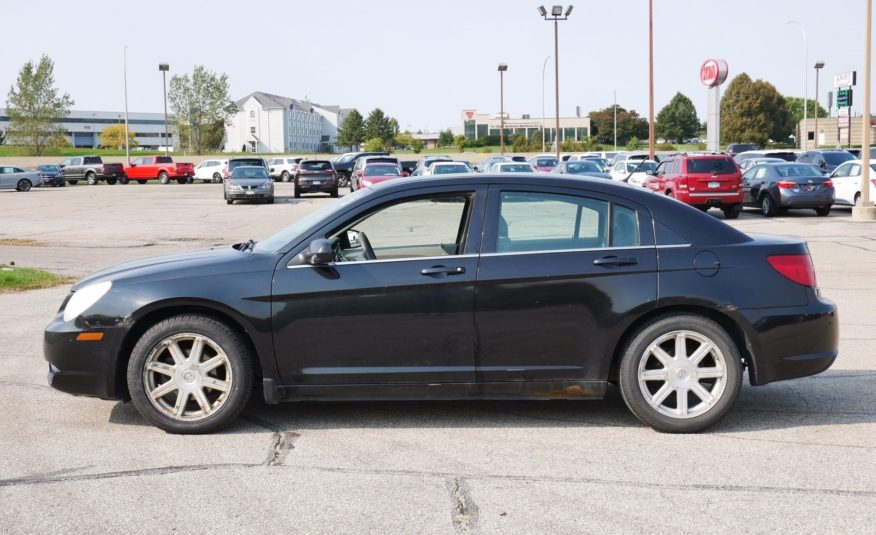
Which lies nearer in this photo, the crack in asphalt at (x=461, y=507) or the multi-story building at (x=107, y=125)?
the crack in asphalt at (x=461, y=507)

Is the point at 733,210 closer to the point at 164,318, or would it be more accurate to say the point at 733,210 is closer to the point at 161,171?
the point at 164,318

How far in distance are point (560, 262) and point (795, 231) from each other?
1836 cm

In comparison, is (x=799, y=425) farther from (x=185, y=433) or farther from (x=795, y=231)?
(x=795, y=231)

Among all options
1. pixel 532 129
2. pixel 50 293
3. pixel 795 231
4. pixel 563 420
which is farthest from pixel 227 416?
pixel 532 129

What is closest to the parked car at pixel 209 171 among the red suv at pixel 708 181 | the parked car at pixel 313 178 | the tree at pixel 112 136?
the parked car at pixel 313 178

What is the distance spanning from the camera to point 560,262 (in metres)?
5.69

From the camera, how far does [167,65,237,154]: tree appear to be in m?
115

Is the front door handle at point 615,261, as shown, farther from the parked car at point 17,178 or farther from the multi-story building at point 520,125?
the multi-story building at point 520,125

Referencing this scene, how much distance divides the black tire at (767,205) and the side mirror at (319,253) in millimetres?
24216

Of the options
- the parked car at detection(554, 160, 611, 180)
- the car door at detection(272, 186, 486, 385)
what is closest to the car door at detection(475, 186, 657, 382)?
the car door at detection(272, 186, 486, 385)

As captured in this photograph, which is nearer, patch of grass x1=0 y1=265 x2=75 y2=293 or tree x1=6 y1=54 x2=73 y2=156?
patch of grass x1=0 y1=265 x2=75 y2=293

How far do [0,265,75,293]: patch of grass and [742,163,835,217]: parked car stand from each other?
20.0m

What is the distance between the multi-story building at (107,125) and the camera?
18700cm

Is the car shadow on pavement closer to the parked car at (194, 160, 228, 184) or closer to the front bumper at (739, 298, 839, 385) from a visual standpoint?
the front bumper at (739, 298, 839, 385)
